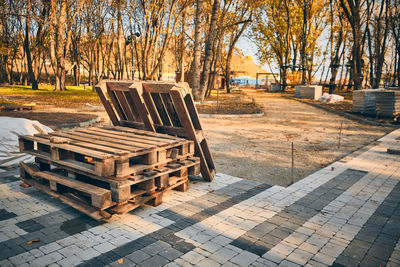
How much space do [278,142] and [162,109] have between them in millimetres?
5833

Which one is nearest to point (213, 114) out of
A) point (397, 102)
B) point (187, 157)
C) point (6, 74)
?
point (397, 102)

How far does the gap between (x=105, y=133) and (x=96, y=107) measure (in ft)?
48.0

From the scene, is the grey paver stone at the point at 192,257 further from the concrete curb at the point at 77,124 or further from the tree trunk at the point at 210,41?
the tree trunk at the point at 210,41

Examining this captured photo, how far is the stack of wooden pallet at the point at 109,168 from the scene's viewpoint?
169 inches

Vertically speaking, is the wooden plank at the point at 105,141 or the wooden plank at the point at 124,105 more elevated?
the wooden plank at the point at 124,105

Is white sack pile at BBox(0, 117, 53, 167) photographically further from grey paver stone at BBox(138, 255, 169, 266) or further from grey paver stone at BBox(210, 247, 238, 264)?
grey paver stone at BBox(210, 247, 238, 264)

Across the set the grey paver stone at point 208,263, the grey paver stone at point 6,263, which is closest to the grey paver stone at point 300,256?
the grey paver stone at point 208,263

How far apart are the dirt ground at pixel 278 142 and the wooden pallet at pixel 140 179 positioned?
184 centimetres

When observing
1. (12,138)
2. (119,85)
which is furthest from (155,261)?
(12,138)

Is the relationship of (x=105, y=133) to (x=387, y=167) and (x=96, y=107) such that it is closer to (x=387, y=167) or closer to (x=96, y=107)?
(x=387, y=167)

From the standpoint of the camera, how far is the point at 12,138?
291 inches

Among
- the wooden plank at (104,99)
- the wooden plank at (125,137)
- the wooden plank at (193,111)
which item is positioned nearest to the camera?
the wooden plank at (125,137)

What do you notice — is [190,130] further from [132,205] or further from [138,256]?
[138,256]

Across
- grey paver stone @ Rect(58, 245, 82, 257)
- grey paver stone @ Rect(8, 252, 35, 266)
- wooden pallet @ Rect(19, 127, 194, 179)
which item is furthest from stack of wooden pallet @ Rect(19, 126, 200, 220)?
grey paver stone @ Rect(8, 252, 35, 266)
